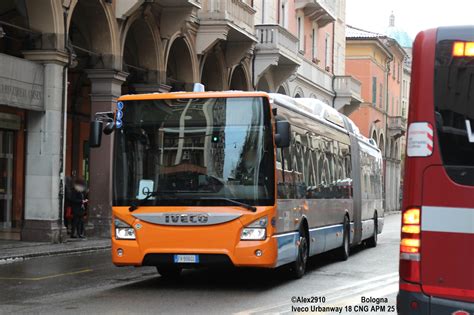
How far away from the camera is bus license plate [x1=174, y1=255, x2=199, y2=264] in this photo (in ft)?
38.3

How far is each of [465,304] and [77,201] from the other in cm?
1723

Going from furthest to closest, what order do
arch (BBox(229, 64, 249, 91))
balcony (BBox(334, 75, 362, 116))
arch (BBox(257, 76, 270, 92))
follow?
balcony (BBox(334, 75, 362, 116)) → arch (BBox(257, 76, 270, 92)) → arch (BBox(229, 64, 249, 91))

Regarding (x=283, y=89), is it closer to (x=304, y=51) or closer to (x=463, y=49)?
(x=304, y=51)

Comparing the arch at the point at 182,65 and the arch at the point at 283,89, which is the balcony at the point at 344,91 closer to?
the arch at the point at 283,89

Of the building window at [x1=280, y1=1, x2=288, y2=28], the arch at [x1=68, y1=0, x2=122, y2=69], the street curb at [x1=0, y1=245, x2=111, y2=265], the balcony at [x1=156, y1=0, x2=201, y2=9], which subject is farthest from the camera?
the building window at [x1=280, y1=1, x2=288, y2=28]

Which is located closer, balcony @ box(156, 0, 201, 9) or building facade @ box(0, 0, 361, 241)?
building facade @ box(0, 0, 361, 241)

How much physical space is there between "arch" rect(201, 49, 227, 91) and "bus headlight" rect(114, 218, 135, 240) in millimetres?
19190

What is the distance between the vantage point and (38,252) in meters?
18.0

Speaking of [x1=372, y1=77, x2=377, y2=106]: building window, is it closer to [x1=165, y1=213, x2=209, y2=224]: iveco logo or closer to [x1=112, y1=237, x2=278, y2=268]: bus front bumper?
[x1=112, y1=237, x2=278, y2=268]: bus front bumper

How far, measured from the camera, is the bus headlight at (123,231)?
1195 centimetres

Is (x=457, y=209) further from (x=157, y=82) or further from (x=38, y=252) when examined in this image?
(x=157, y=82)

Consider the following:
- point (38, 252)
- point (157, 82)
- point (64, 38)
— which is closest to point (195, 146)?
point (38, 252)

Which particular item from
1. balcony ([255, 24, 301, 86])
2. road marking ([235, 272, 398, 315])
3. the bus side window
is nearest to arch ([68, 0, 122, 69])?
balcony ([255, 24, 301, 86])

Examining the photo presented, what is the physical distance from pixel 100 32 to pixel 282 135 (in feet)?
41.4
